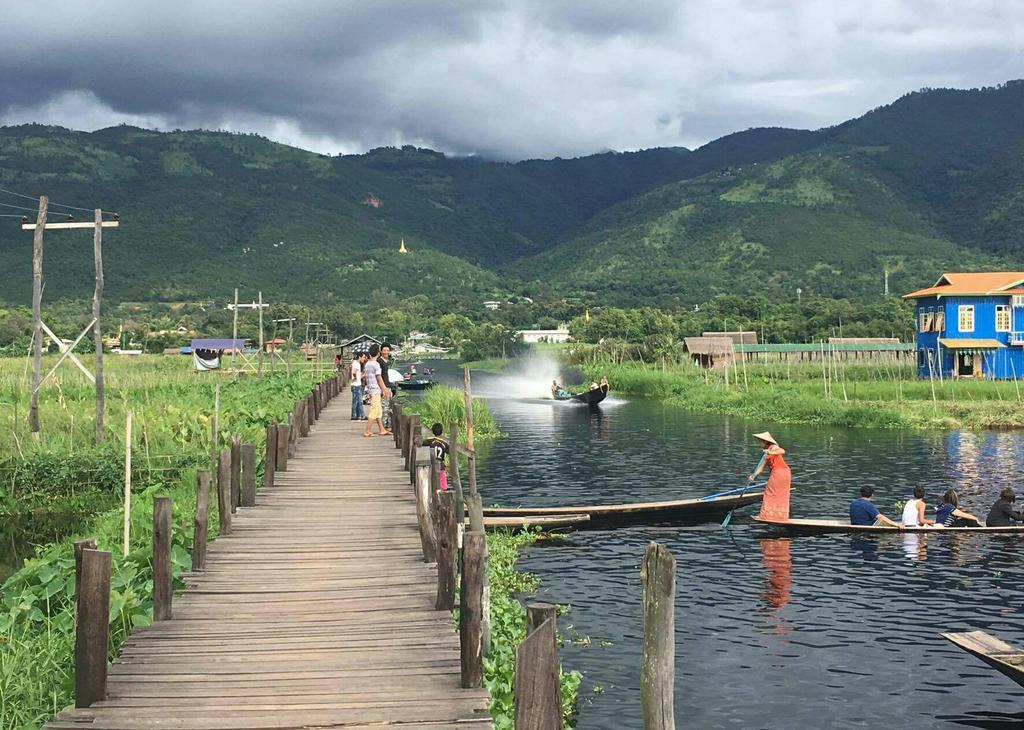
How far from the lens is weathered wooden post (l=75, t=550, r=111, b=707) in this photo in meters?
7.57

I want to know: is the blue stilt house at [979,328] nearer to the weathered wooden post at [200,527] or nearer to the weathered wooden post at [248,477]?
the weathered wooden post at [248,477]

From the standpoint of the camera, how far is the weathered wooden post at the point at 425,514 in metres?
11.7

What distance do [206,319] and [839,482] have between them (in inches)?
4706

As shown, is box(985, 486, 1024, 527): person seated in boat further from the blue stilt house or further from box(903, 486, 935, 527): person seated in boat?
the blue stilt house

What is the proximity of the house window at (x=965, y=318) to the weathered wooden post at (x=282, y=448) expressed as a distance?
50.0 metres

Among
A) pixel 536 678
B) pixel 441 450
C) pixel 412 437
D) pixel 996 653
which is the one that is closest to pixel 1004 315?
pixel 441 450

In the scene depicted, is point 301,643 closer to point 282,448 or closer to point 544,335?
point 282,448

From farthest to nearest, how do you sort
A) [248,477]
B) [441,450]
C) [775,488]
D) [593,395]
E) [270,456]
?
[593,395] → [775,488] → [441,450] → [270,456] → [248,477]

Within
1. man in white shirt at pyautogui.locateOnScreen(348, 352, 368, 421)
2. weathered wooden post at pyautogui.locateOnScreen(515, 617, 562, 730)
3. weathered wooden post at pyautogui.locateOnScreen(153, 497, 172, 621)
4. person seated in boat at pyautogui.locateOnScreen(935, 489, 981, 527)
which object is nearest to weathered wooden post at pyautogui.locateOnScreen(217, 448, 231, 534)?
weathered wooden post at pyautogui.locateOnScreen(153, 497, 172, 621)

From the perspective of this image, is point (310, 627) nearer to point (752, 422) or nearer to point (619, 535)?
point (619, 535)

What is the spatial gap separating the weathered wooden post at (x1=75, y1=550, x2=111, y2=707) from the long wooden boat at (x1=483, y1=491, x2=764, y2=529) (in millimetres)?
14190

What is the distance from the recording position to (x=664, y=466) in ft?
108

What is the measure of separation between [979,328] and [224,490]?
54.8 meters

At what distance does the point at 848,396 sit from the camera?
50094mm
